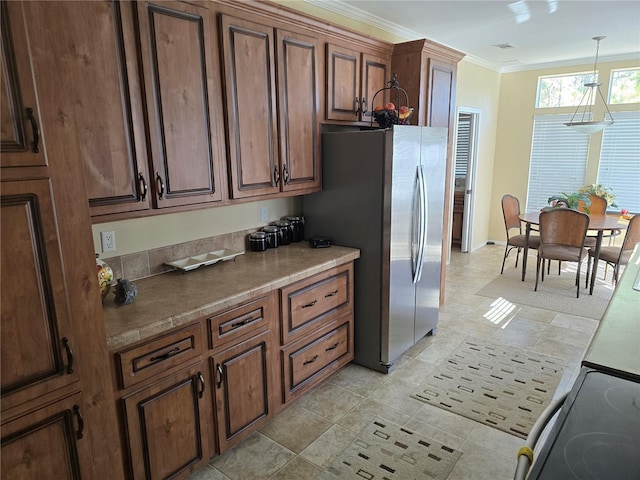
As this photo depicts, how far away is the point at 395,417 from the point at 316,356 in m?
0.61

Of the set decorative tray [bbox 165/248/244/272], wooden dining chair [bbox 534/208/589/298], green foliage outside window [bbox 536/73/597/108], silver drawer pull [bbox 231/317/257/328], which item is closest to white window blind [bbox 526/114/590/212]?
Result: green foliage outside window [bbox 536/73/597/108]

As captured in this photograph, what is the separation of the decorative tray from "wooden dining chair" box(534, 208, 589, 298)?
3.60m

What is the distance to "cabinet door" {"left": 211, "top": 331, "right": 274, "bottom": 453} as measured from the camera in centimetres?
212

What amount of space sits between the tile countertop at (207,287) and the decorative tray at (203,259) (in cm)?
3

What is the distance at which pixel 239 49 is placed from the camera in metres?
2.35

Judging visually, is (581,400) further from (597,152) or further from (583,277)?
(597,152)

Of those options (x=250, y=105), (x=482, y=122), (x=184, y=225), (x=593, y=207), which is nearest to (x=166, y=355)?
(x=184, y=225)

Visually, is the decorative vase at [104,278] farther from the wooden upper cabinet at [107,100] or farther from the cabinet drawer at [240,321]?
the cabinet drawer at [240,321]

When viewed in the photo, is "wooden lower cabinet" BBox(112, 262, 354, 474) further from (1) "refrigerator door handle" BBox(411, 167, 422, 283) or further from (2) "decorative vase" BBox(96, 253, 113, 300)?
(1) "refrigerator door handle" BBox(411, 167, 422, 283)

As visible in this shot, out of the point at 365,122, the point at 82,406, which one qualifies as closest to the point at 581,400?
the point at 82,406

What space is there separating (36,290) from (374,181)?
2.04m

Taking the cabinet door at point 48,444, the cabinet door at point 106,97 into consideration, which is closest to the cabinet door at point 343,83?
the cabinet door at point 106,97

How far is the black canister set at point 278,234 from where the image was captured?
293 cm

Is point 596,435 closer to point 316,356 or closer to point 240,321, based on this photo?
point 240,321
